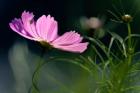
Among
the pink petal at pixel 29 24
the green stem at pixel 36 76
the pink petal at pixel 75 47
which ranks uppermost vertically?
the pink petal at pixel 29 24

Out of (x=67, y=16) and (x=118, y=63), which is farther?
(x=67, y=16)

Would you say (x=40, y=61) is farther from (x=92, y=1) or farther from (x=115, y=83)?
(x=92, y=1)

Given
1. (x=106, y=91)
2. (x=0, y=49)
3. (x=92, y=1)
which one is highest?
(x=106, y=91)

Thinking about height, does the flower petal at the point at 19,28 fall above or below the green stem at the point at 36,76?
above

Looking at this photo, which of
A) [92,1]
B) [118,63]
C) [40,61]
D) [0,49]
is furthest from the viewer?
[0,49]

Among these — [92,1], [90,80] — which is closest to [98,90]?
[90,80]

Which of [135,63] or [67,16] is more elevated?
[135,63]

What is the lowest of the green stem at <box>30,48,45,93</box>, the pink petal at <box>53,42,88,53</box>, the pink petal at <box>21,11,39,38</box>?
the green stem at <box>30,48,45,93</box>

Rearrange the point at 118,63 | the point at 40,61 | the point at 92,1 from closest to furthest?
the point at 40,61 < the point at 118,63 < the point at 92,1
